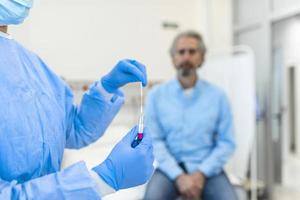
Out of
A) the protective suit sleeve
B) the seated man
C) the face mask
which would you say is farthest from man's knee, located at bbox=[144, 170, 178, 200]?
the face mask

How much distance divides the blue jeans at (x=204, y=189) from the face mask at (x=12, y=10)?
1.25 meters

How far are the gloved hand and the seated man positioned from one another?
88 centimetres

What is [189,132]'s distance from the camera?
83.1 inches

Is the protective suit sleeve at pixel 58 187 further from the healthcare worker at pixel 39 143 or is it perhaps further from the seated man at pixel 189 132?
the seated man at pixel 189 132

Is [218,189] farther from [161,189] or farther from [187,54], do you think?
Answer: [187,54]

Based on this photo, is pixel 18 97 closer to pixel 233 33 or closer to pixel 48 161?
pixel 48 161

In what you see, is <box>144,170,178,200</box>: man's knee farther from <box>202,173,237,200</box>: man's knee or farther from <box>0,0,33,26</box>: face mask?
<box>0,0,33,26</box>: face mask

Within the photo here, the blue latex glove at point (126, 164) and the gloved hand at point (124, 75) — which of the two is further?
the gloved hand at point (124, 75)

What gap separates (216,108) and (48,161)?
133 cm

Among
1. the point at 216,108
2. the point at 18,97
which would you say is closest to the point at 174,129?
the point at 216,108

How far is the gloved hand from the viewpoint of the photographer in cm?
116

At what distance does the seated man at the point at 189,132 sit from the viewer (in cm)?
200

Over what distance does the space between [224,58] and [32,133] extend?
7.31 feet

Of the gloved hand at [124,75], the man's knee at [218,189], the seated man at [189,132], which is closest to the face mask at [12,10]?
the gloved hand at [124,75]
